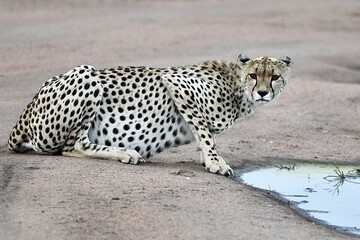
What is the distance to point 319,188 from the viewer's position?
29.4 feet

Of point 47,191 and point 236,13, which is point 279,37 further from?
point 47,191

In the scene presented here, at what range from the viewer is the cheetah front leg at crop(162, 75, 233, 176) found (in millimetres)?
8969

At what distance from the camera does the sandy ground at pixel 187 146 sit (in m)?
7.02

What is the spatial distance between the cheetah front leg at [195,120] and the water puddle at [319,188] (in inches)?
10.4

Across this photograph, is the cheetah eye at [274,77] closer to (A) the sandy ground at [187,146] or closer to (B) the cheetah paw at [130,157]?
(A) the sandy ground at [187,146]

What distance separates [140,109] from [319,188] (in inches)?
63.0

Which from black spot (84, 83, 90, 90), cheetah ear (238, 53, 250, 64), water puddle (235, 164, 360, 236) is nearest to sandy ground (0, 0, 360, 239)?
water puddle (235, 164, 360, 236)

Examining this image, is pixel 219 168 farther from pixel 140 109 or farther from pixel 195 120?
pixel 140 109

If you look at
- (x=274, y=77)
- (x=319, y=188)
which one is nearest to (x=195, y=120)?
(x=274, y=77)

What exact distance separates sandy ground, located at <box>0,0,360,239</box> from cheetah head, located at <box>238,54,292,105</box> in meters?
0.80

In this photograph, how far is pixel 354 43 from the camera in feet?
59.1

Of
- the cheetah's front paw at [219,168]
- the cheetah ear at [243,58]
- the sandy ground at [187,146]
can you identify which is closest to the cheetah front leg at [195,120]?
the cheetah's front paw at [219,168]

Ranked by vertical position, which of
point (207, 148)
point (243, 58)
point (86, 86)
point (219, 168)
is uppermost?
point (243, 58)

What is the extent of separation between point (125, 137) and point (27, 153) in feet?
2.67
